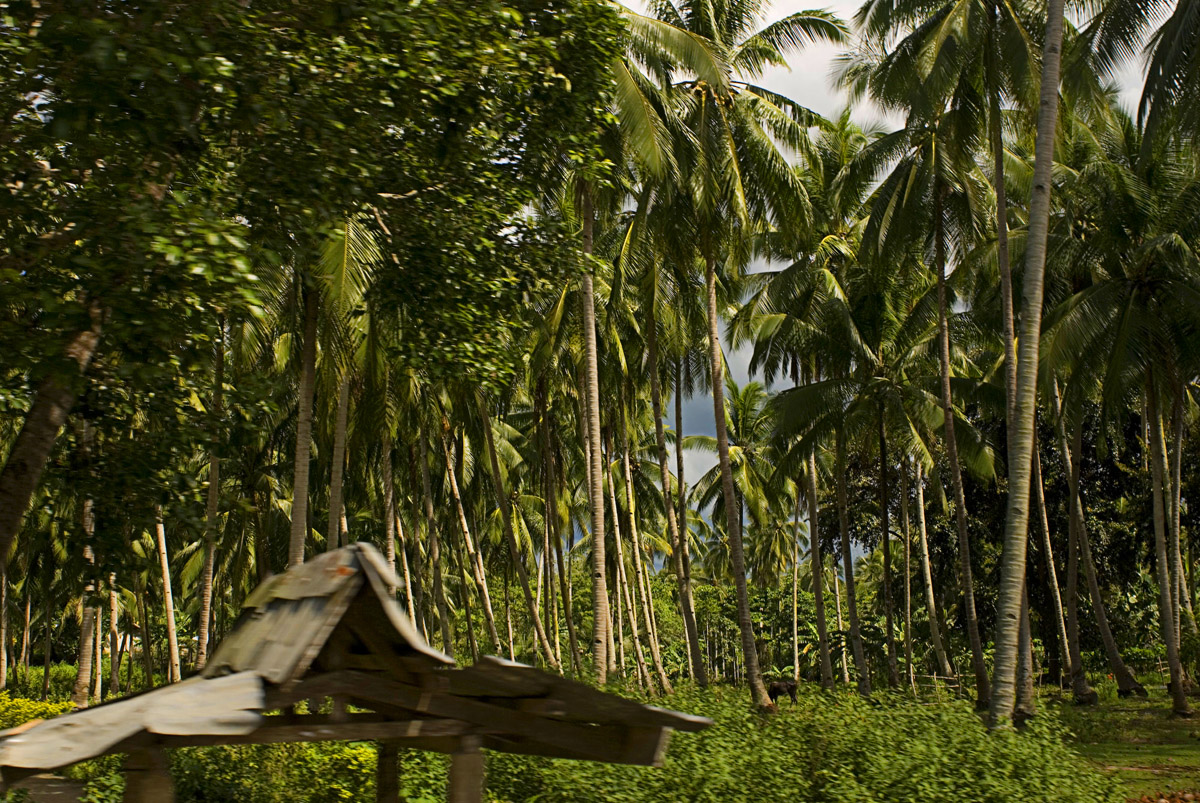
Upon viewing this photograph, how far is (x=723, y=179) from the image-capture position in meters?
17.5

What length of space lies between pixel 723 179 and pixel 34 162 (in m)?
12.2

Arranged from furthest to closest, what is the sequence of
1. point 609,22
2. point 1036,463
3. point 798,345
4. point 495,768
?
1. point 798,345
2. point 1036,463
3. point 495,768
4. point 609,22

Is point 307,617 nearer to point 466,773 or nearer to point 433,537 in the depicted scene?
A: point 466,773

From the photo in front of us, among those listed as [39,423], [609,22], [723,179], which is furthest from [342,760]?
[723,179]

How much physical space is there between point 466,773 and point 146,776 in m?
1.57

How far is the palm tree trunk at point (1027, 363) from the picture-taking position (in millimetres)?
12626

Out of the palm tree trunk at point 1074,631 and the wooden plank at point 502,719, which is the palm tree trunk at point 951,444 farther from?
the wooden plank at point 502,719

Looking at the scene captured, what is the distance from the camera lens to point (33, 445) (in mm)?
6863

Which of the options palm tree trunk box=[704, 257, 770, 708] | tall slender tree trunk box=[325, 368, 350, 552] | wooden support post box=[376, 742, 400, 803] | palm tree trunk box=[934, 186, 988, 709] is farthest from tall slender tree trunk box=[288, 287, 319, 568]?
palm tree trunk box=[934, 186, 988, 709]

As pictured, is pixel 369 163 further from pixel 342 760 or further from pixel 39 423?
pixel 342 760

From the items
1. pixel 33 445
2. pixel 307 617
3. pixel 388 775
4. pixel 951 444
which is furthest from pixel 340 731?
pixel 951 444

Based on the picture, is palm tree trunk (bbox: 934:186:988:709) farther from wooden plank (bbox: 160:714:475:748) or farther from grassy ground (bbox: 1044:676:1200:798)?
wooden plank (bbox: 160:714:475:748)

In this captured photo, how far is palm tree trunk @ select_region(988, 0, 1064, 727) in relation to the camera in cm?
1263

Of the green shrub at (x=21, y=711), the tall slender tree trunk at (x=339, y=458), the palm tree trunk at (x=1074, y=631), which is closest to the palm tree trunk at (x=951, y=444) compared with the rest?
the palm tree trunk at (x=1074, y=631)
